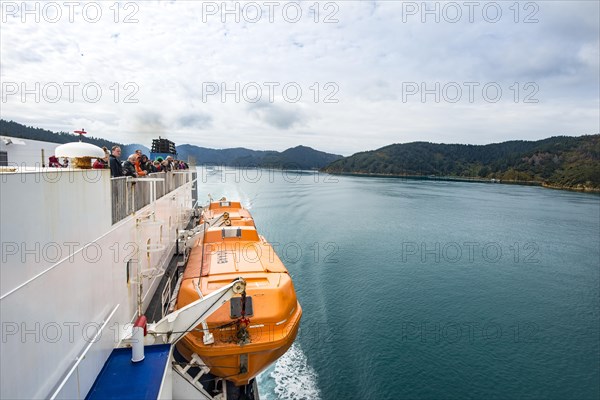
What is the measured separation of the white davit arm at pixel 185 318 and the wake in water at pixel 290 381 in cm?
506

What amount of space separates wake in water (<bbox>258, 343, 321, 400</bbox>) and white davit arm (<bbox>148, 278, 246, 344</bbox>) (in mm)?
5058

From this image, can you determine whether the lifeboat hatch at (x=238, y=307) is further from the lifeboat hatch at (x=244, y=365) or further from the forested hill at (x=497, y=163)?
the forested hill at (x=497, y=163)

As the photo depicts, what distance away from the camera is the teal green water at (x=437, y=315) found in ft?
34.4

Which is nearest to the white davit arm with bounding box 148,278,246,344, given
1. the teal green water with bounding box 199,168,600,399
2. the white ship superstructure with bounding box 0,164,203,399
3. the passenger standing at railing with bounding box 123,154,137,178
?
the white ship superstructure with bounding box 0,164,203,399

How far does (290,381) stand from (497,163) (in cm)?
17115

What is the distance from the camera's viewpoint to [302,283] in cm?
1738

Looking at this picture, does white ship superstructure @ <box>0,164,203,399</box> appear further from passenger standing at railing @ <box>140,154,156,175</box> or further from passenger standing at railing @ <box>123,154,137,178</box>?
passenger standing at railing @ <box>140,154,156,175</box>

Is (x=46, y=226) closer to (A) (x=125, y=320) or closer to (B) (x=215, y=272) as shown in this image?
(A) (x=125, y=320)

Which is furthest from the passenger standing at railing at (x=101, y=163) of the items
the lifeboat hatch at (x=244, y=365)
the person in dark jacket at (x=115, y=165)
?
the lifeboat hatch at (x=244, y=365)

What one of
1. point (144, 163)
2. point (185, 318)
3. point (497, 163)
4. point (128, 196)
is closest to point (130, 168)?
point (128, 196)

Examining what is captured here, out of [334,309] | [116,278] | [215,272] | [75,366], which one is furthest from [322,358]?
[75,366]

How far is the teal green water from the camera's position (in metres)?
10.5

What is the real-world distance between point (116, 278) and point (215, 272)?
2.11m

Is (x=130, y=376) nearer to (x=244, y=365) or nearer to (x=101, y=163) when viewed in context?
(x=244, y=365)
